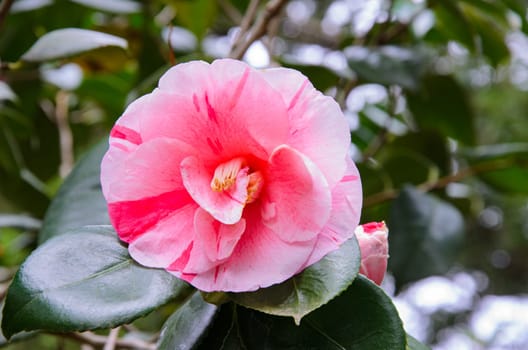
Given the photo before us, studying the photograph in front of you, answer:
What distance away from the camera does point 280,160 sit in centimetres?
47

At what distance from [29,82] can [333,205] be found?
100cm

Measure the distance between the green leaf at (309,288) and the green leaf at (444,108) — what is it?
0.96m

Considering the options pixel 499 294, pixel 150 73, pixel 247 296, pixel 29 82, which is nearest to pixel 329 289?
pixel 247 296

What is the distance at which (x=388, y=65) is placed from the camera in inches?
42.9

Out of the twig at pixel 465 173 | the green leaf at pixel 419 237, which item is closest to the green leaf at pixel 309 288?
the green leaf at pixel 419 237

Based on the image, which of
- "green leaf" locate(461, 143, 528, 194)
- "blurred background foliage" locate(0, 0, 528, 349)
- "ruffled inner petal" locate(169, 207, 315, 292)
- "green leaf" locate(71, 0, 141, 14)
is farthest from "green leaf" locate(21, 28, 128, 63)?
"green leaf" locate(461, 143, 528, 194)

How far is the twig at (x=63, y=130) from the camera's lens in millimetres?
1299

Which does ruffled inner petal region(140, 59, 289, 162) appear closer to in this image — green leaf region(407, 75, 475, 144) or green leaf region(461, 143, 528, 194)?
green leaf region(461, 143, 528, 194)

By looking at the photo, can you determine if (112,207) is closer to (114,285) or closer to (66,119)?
(114,285)

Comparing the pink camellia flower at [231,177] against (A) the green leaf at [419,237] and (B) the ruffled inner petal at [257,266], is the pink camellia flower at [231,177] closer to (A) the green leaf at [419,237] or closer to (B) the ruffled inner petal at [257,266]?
(B) the ruffled inner petal at [257,266]

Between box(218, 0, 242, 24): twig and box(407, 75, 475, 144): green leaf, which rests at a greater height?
box(218, 0, 242, 24): twig

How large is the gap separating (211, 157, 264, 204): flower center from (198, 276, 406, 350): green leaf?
0.10 metres

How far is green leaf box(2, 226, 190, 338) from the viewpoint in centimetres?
44

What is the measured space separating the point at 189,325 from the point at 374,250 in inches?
6.5
